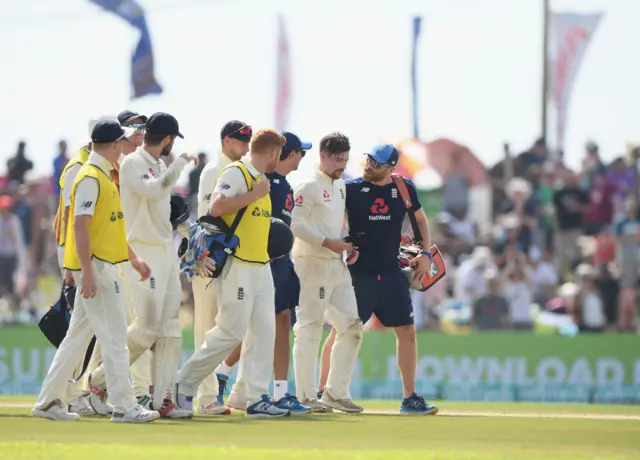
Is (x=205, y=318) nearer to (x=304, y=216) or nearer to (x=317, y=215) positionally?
(x=304, y=216)

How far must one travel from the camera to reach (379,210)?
13594 mm

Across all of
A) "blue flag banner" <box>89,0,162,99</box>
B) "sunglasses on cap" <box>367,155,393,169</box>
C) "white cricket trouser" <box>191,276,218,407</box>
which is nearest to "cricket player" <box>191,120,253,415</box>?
"white cricket trouser" <box>191,276,218,407</box>

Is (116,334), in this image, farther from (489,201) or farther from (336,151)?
(489,201)

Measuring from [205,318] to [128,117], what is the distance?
6.18 ft

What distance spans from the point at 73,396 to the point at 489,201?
→ 15497 mm

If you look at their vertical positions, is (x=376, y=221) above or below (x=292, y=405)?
above

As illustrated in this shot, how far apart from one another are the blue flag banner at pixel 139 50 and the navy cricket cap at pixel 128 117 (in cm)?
1107

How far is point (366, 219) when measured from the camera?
13602mm

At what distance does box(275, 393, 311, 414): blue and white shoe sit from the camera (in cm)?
1229

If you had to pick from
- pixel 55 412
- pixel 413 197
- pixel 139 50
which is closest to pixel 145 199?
pixel 55 412

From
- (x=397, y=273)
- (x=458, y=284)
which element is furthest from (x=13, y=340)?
(x=397, y=273)

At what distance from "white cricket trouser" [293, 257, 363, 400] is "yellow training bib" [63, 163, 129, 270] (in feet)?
8.52

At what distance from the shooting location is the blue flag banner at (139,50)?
23609 millimetres

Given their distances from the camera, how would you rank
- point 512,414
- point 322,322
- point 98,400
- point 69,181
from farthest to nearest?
1. point 512,414
2. point 322,322
3. point 98,400
4. point 69,181
